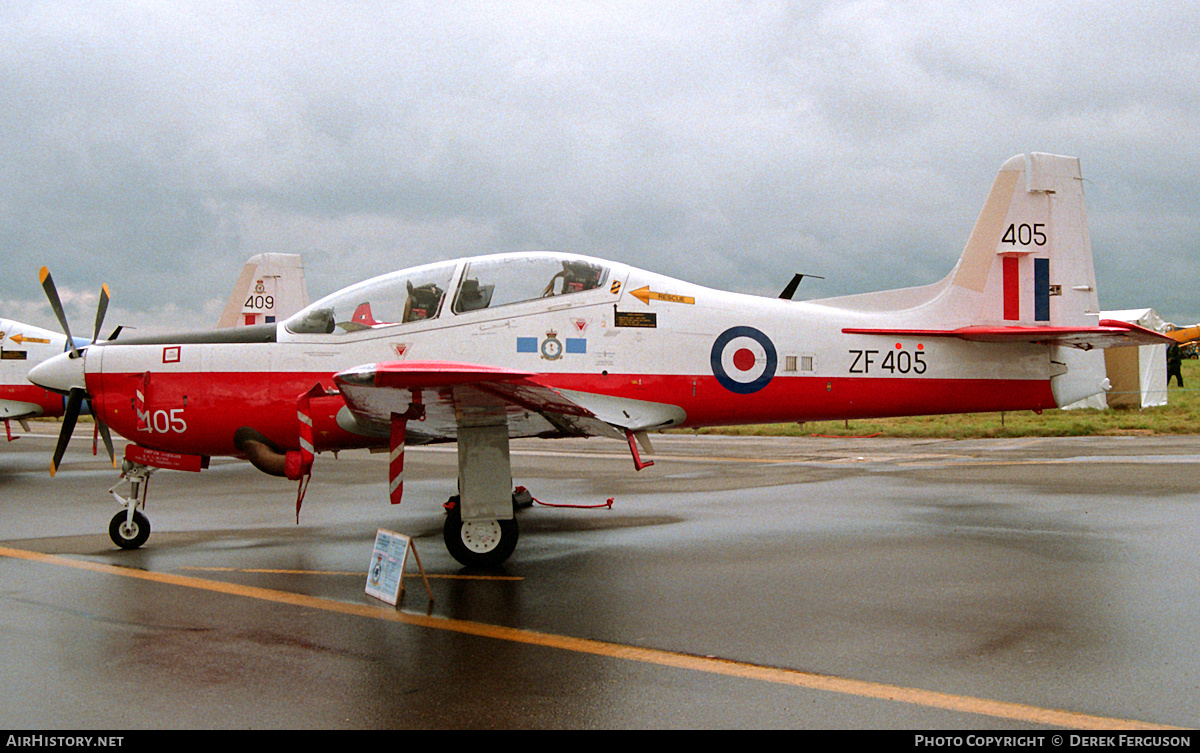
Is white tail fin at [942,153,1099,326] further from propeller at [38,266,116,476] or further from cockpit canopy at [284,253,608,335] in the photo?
propeller at [38,266,116,476]

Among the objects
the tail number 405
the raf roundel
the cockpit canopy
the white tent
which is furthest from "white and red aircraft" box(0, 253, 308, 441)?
the white tent

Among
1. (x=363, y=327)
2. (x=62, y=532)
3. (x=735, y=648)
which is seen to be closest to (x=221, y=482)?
(x=62, y=532)

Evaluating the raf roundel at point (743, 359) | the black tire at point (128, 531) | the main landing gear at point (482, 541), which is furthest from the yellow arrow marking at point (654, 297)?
the black tire at point (128, 531)

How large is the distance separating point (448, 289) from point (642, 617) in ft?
12.2

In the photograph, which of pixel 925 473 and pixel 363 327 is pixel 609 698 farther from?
pixel 925 473

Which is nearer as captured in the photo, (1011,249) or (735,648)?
(735,648)

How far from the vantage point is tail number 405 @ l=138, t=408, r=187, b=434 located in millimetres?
7629

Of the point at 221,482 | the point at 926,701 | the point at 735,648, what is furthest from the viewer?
the point at 221,482

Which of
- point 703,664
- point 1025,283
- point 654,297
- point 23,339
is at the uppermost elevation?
point 23,339

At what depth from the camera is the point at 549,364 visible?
777 centimetres

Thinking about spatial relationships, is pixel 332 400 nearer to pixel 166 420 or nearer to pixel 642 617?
pixel 166 420

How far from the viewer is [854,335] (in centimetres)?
841

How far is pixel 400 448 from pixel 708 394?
3.09 metres

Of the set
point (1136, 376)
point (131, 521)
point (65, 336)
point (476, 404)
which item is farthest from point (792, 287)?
point (1136, 376)
